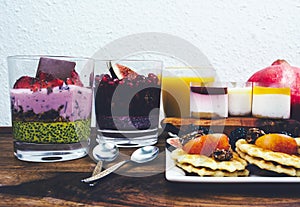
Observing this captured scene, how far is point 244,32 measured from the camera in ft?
5.09

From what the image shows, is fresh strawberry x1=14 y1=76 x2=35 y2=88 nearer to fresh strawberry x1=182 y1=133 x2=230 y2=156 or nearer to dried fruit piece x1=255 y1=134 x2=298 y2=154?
fresh strawberry x1=182 y1=133 x2=230 y2=156

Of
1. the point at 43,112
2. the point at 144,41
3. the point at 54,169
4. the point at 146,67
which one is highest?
the point at 144,41

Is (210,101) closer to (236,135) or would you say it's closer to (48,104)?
(236,135)

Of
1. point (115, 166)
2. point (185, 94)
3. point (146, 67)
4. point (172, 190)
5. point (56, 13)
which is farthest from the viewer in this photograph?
point (56, 13)

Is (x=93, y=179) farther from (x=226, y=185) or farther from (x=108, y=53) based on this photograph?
(x=108, y=53)

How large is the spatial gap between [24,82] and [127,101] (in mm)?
280

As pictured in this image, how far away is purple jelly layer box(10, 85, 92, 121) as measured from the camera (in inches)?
34.1

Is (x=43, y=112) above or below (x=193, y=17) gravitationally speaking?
below

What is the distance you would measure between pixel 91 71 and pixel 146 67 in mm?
180

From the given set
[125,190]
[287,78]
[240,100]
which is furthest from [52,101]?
[287,78]

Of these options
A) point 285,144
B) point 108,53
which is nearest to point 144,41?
point 108,53

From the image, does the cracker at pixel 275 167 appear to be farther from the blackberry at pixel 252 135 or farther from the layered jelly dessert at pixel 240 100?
the layered jelly dessert at pixel 240 100

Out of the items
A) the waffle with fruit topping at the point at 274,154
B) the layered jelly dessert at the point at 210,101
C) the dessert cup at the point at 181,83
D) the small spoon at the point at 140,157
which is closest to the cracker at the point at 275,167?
the waffle with fruit topping at the point at 274,154

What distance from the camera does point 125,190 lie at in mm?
680
